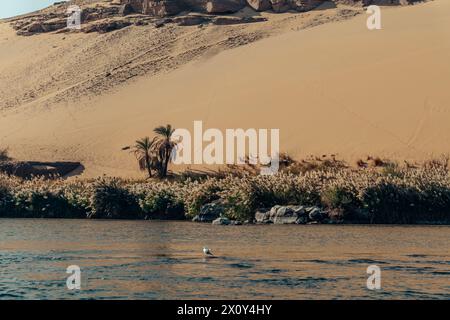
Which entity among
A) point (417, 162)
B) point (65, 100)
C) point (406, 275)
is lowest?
point (406, 275)

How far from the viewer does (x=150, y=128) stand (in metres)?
51.9

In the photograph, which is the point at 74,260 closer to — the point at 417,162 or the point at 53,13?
the point at 417,162

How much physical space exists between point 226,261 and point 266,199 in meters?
12.6

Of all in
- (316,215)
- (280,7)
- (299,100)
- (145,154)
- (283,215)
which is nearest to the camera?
(316,215)

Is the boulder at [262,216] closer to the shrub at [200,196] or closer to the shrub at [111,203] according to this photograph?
the shrub at [200,196]

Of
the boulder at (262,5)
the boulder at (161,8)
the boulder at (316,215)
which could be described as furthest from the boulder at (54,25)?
the boulder at (316,215)

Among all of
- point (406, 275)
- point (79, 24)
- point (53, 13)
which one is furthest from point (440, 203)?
point (53, 13)

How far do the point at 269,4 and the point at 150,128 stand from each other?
2750cm

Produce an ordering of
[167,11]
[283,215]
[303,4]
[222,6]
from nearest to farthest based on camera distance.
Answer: [283,215] → [303,4] → [222,6] → [167,11]

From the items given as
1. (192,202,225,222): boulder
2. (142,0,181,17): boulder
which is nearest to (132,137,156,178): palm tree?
(192,202,225,222): boulder

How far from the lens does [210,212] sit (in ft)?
114

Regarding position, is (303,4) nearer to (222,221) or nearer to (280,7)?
(280,7)

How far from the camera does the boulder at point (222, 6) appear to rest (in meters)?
75.9

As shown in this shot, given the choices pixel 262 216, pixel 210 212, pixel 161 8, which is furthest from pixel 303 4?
pixel 262 216
